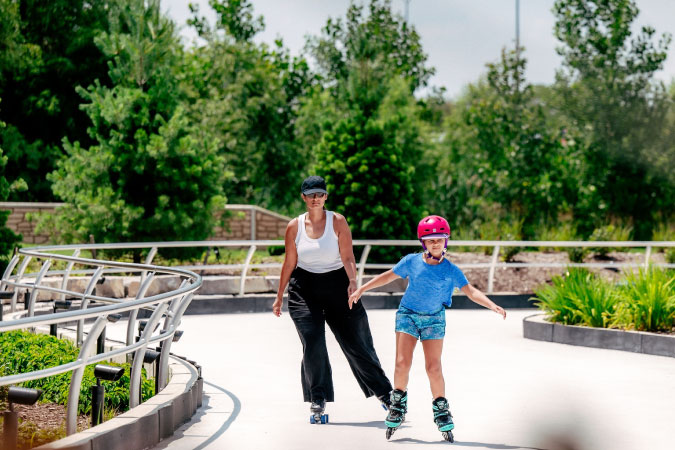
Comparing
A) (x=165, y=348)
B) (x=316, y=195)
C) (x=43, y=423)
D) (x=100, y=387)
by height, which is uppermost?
(x=316, y=195)

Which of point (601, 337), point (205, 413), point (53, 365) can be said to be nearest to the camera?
point (205, 413)

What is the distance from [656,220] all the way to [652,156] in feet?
8.57

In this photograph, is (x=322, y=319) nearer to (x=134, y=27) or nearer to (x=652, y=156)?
(x=134, y=27)

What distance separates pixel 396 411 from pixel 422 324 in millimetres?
611

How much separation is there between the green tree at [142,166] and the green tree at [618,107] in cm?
1880

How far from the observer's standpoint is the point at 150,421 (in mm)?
6473

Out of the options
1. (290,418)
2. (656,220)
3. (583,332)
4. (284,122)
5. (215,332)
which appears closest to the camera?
(290,418)

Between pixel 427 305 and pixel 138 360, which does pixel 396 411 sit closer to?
pixel 427 305

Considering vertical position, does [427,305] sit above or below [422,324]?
above

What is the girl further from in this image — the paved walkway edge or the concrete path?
the paved walkway edge

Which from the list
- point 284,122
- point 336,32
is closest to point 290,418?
point 284,122

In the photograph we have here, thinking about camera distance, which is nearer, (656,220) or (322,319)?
(322,319)

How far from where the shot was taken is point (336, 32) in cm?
4500

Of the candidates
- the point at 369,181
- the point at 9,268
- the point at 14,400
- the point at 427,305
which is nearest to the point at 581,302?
Result: the point at 427,305
